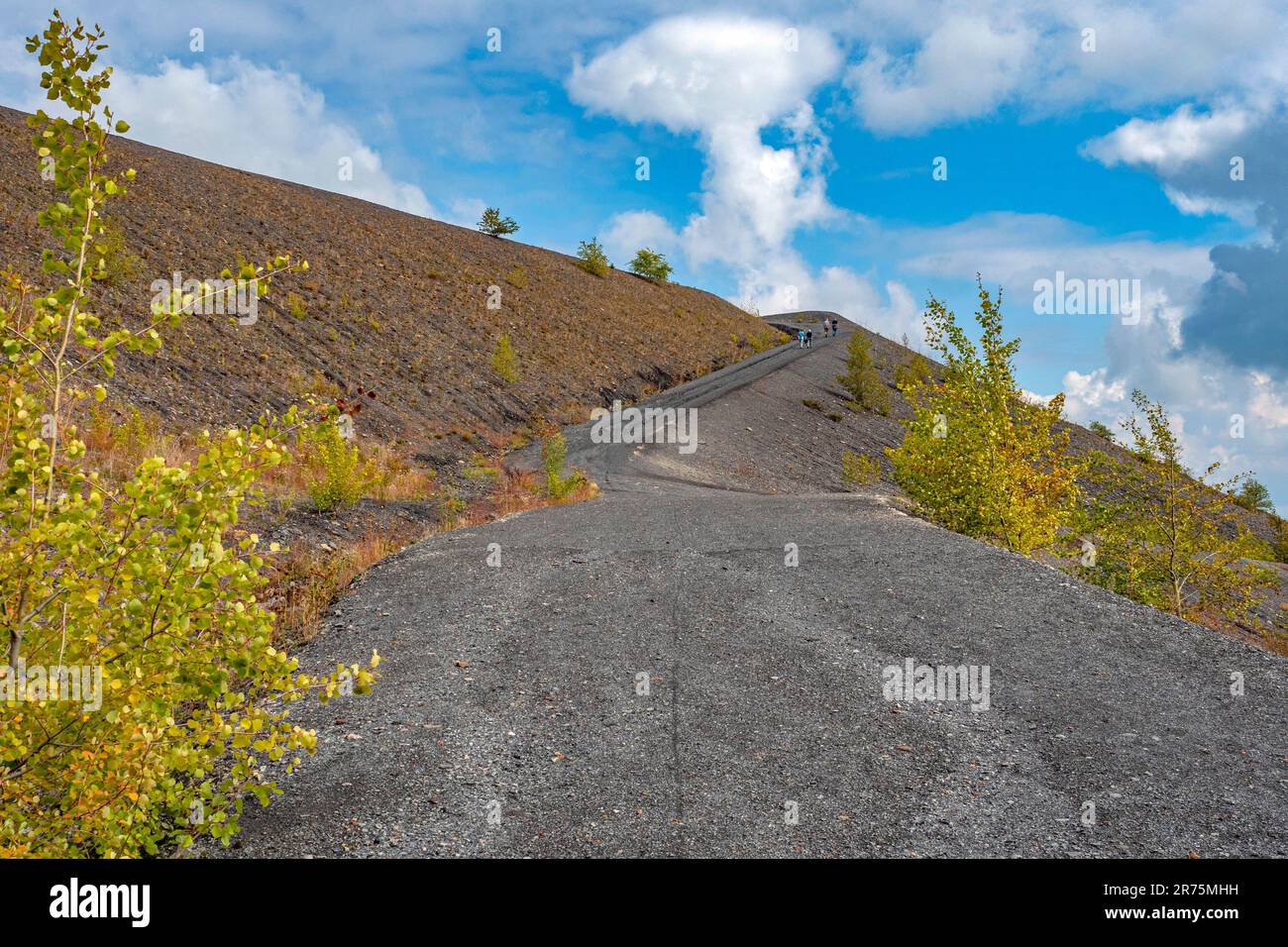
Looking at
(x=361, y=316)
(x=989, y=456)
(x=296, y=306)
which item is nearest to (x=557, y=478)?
(x=989, y=456)

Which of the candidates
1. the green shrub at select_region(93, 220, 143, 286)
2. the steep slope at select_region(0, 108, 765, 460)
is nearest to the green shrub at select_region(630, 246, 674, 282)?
the steep slope at select_region(0, 108, 765, 460)

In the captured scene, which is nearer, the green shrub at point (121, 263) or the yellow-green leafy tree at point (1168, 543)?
the yellow-green leafy tree at point (1168, 543)

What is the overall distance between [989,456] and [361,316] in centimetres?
3106

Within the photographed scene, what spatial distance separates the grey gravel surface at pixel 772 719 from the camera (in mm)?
5387

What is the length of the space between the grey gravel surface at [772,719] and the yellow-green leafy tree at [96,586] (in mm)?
1644

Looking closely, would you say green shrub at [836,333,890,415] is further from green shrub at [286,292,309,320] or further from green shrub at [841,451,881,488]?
green shrub at [286,292,309,320]

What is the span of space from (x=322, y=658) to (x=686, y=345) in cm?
5467

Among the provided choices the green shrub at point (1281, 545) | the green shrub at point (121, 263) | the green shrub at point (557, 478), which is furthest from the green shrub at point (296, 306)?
the green shrub at point (1281, 545)

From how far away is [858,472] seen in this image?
97.5ft

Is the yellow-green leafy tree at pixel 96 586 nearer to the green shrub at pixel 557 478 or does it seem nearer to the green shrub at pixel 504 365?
the green shrub at pixel 557 478

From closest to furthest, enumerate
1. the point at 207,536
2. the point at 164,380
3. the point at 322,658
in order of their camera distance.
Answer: the point at 207,536, the point at 322,658, the point at 164,380
